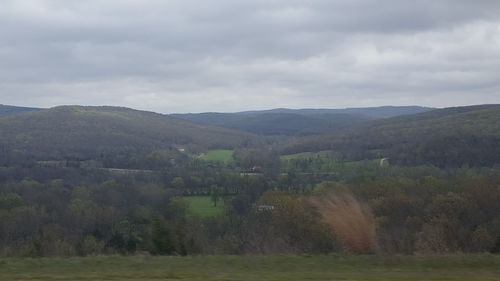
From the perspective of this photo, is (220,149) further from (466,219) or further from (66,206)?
(466,219)

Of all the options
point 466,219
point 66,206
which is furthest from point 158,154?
point 466,219

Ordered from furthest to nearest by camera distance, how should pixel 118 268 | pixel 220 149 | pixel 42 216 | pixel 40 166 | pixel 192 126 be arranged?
pixel 192 126 < pixel 220 149 < pixel 40 166 < pixel 42 216 < pixel 118 268

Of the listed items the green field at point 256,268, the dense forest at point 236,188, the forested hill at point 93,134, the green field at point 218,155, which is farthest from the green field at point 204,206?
the forested hill at point 93,134

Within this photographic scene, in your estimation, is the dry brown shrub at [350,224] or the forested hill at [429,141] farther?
the forested hill at [429,141]

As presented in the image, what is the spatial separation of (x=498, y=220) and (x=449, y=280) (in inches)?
498

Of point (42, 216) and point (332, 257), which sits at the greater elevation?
point (332, 257)

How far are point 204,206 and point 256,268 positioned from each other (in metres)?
34.7

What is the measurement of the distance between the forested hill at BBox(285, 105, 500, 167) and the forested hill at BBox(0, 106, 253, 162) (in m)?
23.3

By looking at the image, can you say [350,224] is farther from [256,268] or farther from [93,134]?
[93,134]

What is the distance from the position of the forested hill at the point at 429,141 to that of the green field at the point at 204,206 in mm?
22861

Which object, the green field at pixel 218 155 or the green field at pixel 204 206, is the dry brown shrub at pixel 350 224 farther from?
the green field at pixel 218 155

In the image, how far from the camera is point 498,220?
20516 millimetres

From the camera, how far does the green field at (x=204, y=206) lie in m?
39.4

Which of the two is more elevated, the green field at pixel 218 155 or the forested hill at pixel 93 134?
the forested hill at pixel 93 134
